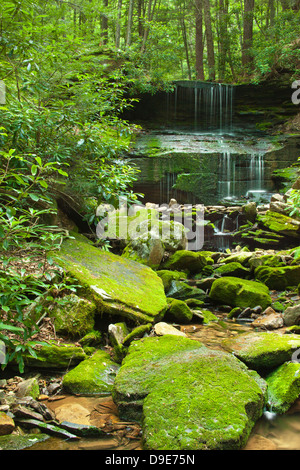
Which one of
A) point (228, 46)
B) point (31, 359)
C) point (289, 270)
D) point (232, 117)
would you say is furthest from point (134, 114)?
point (31, 359)

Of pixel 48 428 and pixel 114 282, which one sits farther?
pixel 114 282

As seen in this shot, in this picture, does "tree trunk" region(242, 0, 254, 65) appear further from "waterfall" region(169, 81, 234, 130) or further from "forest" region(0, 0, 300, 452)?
"forest" region(0, 0, 300, 452)

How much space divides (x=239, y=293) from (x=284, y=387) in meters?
2.82

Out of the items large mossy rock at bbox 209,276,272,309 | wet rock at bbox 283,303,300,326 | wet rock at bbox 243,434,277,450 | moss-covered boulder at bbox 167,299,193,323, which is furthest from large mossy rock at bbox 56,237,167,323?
wet rock at bbox 243,434,277,450

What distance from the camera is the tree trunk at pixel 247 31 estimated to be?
54.6ft

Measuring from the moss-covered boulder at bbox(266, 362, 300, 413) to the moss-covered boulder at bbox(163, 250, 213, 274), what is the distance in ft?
13.5

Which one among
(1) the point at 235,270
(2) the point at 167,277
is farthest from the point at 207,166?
(2) the point at 167,277

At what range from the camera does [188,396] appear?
2.36 meters

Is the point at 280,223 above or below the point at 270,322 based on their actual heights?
above

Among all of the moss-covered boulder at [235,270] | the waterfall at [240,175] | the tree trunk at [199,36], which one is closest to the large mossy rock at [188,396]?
the moss-covered boulder at [235,270]

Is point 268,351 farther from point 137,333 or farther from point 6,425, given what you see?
point 6,425

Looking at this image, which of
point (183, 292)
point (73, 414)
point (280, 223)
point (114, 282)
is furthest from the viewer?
point (280, 223)

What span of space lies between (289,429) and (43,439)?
1750mm

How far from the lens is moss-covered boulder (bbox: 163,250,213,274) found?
704 cm
